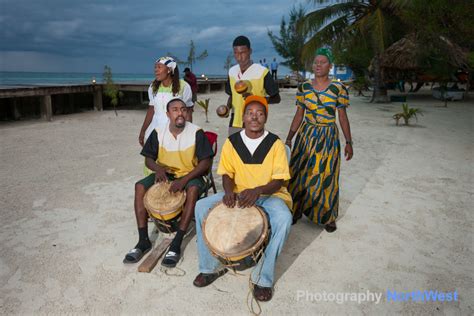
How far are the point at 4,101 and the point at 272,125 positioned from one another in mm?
8794

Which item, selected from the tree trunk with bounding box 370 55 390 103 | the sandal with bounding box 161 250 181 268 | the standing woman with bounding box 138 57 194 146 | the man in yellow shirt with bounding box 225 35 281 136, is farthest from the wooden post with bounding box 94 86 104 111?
the sandal with bounding box 161 250 181 268

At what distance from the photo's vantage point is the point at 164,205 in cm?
294

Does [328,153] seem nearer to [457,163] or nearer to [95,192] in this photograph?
[95,192]

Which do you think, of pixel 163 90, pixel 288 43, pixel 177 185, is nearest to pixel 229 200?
pixel 177 185

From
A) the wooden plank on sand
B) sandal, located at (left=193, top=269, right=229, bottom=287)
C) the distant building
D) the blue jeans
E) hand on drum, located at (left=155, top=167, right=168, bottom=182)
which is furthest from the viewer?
the distant building

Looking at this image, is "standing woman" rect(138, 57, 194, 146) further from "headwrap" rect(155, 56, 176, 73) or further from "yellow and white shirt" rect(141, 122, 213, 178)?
"yellow and white shirt" rect(141, 122, 213, 178)

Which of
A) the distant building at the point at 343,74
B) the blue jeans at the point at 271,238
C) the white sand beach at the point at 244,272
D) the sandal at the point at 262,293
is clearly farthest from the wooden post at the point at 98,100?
the distant building at the point at 343,74

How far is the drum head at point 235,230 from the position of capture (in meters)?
2.36

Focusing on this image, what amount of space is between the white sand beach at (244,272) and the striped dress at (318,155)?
1.02ft

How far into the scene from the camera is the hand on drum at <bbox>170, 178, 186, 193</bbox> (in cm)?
304

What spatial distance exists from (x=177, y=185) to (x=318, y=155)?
1.32 m

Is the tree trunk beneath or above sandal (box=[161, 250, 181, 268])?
above

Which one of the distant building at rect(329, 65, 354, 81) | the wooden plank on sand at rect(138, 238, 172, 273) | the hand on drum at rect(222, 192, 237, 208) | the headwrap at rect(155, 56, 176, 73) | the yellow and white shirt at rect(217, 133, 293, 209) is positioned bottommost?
the wooden plank on sand at rect(138, 238, 172, 273)

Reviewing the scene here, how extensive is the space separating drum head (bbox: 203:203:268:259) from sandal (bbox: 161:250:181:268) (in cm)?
66
